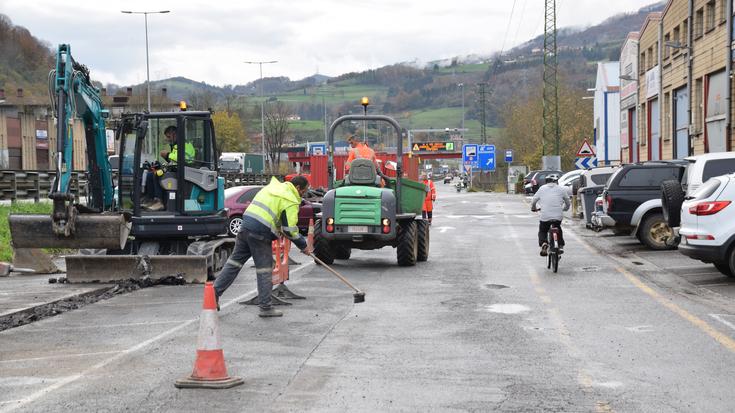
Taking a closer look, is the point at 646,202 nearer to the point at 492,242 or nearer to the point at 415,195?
the point at 492,242

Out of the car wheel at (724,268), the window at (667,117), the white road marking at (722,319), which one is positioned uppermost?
the window at (667,117)

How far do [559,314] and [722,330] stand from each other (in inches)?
79.2

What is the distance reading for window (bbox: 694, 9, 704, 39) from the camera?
121 ft

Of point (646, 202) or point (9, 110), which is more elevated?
point (9, 110)

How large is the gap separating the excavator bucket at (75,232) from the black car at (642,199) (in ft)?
A: 39.9

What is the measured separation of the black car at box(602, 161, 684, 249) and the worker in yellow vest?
12137 mm

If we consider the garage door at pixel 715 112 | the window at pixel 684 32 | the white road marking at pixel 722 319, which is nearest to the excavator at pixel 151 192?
the white road marking at pixel 722 319

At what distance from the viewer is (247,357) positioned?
903cm

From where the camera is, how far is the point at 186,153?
16391mm

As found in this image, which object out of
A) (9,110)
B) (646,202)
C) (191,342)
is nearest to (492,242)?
(646,202)

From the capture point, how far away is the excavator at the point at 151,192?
50.1 ft

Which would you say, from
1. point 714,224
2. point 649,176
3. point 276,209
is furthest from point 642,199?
point 276,209

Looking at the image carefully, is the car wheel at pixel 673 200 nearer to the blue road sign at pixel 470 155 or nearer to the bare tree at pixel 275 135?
the blue road sign at pixel 470 155

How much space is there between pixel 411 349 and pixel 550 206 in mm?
9112
